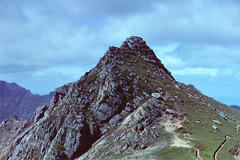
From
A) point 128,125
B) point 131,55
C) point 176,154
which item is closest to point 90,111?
point 128,125

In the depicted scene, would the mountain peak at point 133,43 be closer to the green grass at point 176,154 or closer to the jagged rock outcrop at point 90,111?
the jagged rock outcrop at point 90,111

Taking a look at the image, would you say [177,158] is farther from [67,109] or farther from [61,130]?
[67,109]

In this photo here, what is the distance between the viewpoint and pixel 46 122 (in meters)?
116

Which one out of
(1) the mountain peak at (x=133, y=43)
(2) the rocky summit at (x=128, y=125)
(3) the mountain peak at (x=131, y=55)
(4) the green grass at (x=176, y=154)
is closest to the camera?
(4) the green grass at (x=176, y=154)

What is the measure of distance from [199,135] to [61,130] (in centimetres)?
6738

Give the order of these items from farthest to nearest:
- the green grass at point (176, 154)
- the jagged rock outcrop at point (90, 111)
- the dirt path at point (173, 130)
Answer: the jagged rock outcrop at point (90, 111) → the dirt path at point (173, 130) → the green grass at point (176, 154)

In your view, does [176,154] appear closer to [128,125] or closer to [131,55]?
[128,125]

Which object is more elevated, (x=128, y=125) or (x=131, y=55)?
(x=131, y=55)

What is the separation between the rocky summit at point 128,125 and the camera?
6488 centimetres

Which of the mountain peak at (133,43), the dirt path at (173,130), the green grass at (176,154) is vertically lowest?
the green grass at (176,154)

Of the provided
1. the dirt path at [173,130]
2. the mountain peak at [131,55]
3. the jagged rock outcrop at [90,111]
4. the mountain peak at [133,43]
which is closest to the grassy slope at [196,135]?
the dirt path at [173,130]

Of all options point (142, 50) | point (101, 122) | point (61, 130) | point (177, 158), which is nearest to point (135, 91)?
point (101, 122)

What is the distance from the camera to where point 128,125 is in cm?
8425

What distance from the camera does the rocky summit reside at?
213 ft
